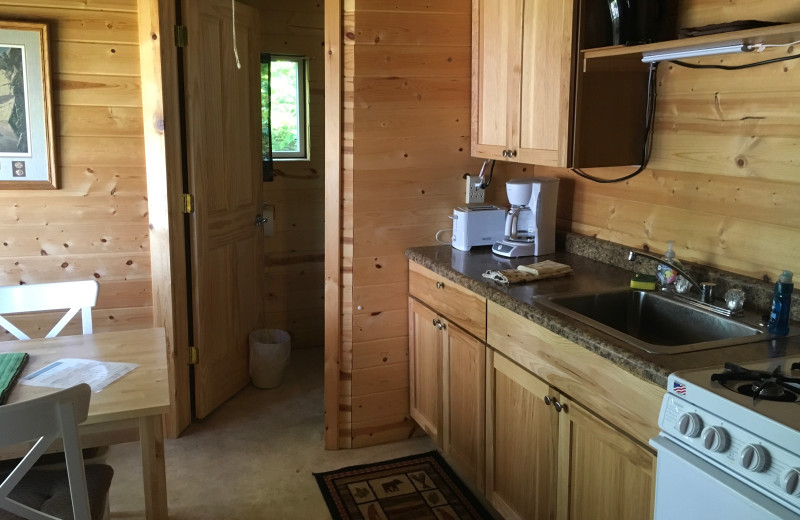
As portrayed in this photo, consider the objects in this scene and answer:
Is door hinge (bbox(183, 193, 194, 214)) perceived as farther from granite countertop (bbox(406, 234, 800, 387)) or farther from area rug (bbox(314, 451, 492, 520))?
area rug (bbox(314, 451, 492, 520))

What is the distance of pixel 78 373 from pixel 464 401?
1.35m

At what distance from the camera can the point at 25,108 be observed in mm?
3061

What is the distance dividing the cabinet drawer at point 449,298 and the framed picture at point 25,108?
1.68 m

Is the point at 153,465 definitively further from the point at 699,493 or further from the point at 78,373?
the point at 699,493

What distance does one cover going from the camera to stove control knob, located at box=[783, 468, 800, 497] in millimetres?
1237

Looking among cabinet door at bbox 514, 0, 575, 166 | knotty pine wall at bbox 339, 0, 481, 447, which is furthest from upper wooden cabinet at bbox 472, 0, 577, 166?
knotty pine wall at bbox 339, 0, 481, 447

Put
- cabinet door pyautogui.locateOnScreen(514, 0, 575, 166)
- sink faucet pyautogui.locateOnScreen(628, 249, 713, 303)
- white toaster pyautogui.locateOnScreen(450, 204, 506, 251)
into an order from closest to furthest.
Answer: sink faucet pyautogui.locateOnScreen(628, 249, 713, 303) < cabinet door pyautogui.locateOnScreen(514, 0, 575, 166) < white toaster pyautogui.locateOnScreen(450, 204, 506, 251)

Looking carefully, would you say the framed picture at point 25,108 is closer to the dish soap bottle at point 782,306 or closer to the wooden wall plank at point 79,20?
the wooden wall plank at point 79,20

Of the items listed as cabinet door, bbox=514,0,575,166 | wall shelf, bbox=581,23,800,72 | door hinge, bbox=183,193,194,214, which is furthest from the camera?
door hinge, bbox=183,193,194,214

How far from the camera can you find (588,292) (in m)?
2.31

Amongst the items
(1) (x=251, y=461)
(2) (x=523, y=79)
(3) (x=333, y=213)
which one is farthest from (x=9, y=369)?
(2) (x=523, y=79)

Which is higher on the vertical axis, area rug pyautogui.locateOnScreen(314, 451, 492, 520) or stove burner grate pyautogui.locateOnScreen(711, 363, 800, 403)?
stove burner grate pyautogui.locateOnScreen(711, 363, 800, 403)

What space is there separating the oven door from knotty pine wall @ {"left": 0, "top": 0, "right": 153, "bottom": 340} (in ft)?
8.49

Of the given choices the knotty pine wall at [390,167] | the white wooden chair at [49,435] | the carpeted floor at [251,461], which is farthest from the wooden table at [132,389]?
the knotty pine wall at [390,167]
